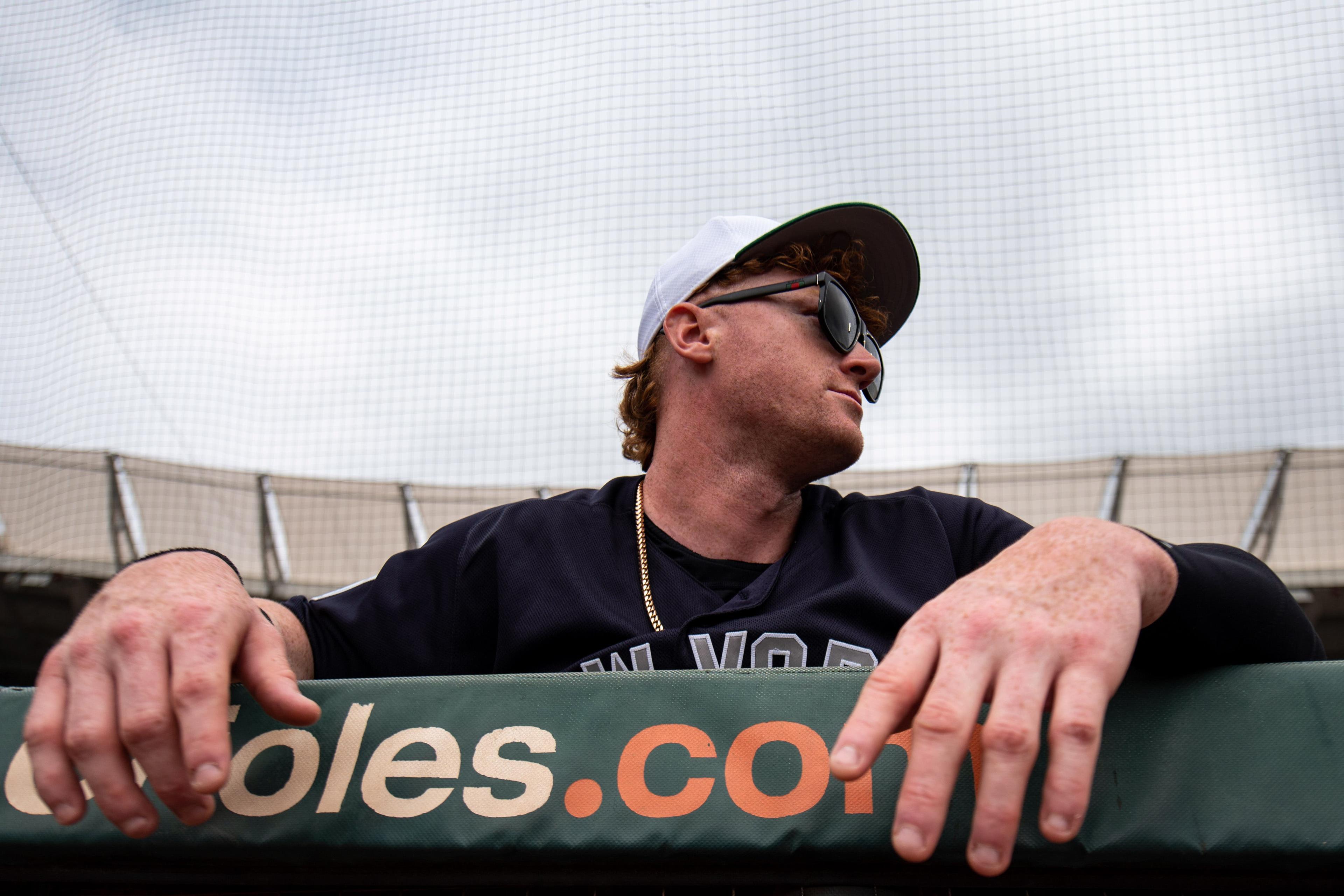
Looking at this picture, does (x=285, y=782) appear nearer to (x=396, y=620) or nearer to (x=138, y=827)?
(x=138, y=827)

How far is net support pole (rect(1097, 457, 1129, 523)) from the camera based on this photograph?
7.41m

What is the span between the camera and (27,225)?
4844 millimetres

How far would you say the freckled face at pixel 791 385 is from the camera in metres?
1.45

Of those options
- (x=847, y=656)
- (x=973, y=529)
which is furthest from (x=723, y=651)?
(x=973, y=529)

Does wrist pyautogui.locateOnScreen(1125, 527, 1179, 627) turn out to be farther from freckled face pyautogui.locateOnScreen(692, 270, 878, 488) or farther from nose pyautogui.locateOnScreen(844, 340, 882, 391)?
nose pyautogui.locateOnScreen(844, 340, 882, 391)

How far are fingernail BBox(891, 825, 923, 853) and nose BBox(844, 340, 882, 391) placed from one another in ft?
3.46

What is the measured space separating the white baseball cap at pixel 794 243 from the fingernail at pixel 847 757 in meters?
1.21

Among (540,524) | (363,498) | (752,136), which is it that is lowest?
(363,498)

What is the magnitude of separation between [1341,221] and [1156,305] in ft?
3.18

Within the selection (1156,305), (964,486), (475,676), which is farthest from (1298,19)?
(475,676)

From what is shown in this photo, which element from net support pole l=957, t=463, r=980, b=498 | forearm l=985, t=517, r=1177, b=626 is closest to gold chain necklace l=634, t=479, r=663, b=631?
forearm l=985, t=517, r=1177, b=626

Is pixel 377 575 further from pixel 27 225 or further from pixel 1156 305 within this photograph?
pixel 1156 305

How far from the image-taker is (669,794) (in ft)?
2.24

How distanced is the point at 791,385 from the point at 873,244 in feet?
1.59
